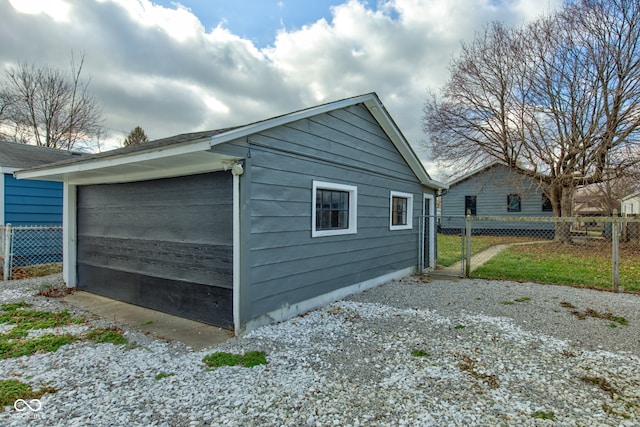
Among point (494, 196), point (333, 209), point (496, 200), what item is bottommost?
point (333, 209)

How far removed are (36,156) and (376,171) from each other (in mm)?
9847

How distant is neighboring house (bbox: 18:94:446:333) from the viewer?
12.6ft

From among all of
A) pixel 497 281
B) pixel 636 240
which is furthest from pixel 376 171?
pixel 636 240

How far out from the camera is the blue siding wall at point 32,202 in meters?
7.80

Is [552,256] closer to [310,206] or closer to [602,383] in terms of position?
[602,383]

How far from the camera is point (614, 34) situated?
11508mm

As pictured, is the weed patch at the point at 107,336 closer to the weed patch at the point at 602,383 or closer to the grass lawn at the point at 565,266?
the weed patch at the point at 602,383

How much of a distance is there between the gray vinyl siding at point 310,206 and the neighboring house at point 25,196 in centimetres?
748

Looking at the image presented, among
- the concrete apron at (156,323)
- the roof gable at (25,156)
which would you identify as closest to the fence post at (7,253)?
the roof gable at (25,156)

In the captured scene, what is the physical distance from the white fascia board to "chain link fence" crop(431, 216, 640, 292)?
5.86 meters

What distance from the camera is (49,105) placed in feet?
59.3

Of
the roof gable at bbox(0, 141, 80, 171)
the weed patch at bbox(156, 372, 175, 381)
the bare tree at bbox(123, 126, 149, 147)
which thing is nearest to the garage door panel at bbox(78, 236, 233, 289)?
the weed patch at bbox(156, 372, 175, 381)

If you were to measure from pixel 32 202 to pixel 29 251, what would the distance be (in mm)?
1241

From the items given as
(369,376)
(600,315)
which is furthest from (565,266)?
(369,376)
